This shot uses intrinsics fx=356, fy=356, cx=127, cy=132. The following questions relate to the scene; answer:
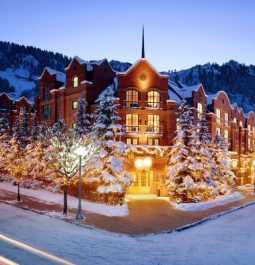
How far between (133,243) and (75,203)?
12.4 metres

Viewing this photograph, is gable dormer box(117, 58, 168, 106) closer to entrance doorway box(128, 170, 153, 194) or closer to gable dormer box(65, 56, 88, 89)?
gable dormer box(65, 56, 88, 89)

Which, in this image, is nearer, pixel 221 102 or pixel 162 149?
pixel 162 149

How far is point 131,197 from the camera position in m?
35.7

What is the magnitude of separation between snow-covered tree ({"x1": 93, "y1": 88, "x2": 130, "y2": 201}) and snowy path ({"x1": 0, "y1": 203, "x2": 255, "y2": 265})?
26.4ft

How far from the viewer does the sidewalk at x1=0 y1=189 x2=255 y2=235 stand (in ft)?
68.1

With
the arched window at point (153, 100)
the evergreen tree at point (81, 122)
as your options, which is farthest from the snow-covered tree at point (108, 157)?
the arched window at point (153, 100)

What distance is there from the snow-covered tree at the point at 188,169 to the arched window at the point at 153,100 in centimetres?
724

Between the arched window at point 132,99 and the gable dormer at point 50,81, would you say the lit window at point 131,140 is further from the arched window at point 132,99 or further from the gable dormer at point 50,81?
the gable dormer at point 50,81

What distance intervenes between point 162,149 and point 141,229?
1915cm

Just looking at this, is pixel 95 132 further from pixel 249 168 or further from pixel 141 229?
pixel 249 168

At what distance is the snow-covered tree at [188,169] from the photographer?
31.7 meters

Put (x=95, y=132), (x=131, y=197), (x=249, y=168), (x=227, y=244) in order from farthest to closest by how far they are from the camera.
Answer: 1. (x=249, y=168)
2. (x=131, y=197)
3. (x=95, y=132)
4. (x=227, y=244)

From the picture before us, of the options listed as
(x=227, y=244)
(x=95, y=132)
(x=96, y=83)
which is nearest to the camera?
(x=227, y=244)

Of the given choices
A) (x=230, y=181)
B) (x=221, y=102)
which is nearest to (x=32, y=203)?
(x=230, y=181)
